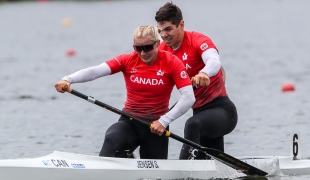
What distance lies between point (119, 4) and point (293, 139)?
6754cm

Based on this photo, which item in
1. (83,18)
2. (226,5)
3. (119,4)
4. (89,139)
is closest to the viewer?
(89,139)

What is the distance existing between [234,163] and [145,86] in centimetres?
158

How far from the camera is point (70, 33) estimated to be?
47.6m

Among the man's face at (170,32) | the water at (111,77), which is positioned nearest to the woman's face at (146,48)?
the man's face at (170,32)

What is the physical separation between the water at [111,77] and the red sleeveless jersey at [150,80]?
3.17 metres

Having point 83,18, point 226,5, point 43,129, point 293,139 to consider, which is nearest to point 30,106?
point 43,129

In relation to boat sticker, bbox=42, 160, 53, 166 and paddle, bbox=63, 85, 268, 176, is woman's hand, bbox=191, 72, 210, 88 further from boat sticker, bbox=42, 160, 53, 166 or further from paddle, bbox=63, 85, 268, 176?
boat sticker, bbox=42, 160, 53, 166

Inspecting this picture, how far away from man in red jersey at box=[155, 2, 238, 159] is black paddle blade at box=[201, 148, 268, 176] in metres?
0.19

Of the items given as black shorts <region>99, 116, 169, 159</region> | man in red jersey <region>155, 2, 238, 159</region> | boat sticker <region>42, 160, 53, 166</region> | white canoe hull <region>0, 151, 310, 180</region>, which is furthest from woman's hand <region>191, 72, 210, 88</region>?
boat sticker <region>42, 160, 53, 166</region>

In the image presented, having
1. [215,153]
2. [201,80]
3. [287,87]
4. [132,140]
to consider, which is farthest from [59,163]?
[287,87]

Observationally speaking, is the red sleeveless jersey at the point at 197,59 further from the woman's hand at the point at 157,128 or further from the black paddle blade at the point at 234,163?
the woman's hand at the point at 157,128

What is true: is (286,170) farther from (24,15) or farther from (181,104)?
(24,15)

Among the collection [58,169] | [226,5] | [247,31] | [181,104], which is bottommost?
[58,169]

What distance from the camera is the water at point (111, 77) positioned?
46.9 ft
